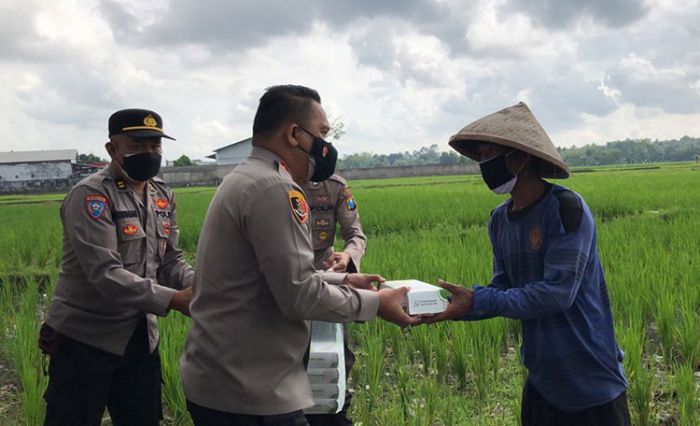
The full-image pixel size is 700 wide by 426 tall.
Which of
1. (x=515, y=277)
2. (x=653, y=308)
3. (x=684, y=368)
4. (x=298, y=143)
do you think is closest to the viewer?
(x=298, y=143)

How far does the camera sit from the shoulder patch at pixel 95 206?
2.31m

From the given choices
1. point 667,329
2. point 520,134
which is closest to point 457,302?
point 520,134

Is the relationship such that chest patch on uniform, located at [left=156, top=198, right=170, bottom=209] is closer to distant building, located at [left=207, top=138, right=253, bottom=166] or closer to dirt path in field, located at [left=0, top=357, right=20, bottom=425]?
dirt path in field, located at [left=0, top=357, right=20, bottom=425]

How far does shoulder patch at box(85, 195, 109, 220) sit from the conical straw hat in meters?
1.42

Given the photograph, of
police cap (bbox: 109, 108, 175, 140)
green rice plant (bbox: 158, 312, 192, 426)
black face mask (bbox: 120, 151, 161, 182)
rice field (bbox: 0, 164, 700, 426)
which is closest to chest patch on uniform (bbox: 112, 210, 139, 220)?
black face mask (bbox: 120, 151, 161, 182)

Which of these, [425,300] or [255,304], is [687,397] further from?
[255,304]

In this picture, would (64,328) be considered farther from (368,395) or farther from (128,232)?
(368,395)

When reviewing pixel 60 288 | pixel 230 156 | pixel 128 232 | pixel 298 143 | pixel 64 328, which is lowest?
pixel 64 328

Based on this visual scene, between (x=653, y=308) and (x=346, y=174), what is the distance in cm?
4159

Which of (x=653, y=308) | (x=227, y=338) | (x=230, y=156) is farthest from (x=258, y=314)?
(x=230, y=156)

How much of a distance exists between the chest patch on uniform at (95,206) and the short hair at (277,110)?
3.08 feet

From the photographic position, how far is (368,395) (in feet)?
10.3

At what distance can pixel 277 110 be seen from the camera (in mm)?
1742

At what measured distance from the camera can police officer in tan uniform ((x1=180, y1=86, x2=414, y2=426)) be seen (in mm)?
1524
